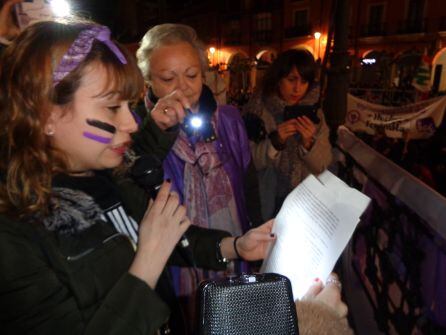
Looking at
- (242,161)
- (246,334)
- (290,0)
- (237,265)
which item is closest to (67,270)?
(246,334)

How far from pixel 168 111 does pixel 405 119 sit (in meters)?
5.18

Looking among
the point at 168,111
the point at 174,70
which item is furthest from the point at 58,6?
the point at 168,111

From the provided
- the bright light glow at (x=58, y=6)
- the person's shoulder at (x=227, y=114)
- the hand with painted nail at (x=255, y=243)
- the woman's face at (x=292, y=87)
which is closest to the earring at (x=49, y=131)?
the hand with painted nail at (x=255, y=243)

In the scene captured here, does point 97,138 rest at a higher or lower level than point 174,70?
lower

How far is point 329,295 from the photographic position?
1.00 meters

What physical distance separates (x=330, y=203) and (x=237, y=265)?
0.97m

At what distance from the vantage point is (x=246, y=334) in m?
0.65

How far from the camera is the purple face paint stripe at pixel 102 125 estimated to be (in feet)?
3.80

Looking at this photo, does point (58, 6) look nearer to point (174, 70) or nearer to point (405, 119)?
point (174, 70)

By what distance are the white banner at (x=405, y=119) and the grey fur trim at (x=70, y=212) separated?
18.7 ft

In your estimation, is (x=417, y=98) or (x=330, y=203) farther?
(x=417, y=98)

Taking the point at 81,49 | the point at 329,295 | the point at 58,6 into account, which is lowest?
the point at 329,295

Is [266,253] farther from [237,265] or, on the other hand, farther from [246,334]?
[246,334]

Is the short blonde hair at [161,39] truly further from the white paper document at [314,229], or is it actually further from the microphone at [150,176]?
the white paper document at [314,229]
